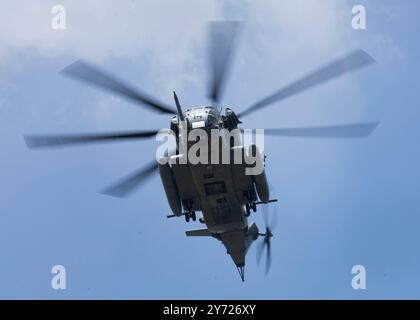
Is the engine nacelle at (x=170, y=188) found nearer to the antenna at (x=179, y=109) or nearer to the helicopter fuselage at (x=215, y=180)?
the helicopter fuselage at (x=215, y=180)

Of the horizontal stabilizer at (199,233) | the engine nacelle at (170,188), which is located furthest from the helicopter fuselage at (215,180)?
the horizontal stabilizer at (199,233)

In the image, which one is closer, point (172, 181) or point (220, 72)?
point (220, 72)

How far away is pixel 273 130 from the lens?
114 ft

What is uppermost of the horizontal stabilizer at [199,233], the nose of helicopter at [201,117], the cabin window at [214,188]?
the nose of helicopter at [201,117]

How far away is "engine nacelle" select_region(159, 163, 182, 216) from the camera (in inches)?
1401

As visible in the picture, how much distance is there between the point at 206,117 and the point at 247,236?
11.1m

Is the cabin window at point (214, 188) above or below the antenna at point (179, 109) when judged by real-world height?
below

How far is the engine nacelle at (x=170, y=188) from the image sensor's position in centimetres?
3559

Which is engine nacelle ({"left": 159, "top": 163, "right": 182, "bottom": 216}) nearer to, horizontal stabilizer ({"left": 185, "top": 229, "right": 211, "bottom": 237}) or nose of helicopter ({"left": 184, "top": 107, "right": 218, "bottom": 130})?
nose of helicopter ({"left": 184, "top": 107, "right": 218, "bottom": 130})

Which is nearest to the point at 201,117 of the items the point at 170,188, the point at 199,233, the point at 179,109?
the point at 179,109

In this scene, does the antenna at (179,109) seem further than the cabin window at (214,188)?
No

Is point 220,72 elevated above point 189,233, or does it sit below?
above
